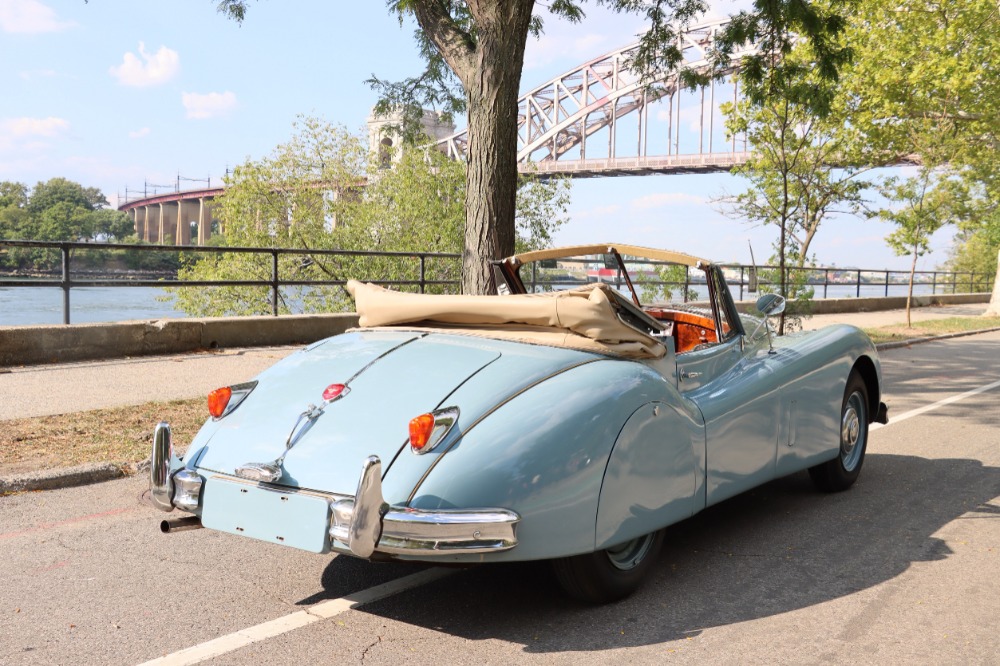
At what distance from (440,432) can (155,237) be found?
6567 cm

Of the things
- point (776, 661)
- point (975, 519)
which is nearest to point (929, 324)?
Answer: point (975, 519)

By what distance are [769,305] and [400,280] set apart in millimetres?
12532

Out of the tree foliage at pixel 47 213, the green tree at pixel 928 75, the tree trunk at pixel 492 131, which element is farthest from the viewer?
the tree foliage at pixel 47 213

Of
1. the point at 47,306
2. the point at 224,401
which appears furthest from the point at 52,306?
the point at 224,401

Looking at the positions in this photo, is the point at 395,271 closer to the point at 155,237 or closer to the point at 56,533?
the point at 56,533

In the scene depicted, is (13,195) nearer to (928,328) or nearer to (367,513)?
(928,328)

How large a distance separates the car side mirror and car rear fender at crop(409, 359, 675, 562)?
1633 mm

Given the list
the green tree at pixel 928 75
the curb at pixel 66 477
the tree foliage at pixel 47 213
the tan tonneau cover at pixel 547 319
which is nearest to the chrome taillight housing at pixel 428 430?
the tan tonneau cover at pixel 547 319

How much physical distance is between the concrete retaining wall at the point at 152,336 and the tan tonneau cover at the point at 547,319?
6620 mm

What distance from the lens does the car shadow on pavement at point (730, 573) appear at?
131 inches

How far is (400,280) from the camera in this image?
16906mm

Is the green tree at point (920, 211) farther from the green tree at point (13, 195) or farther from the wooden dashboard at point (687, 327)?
the green tree at point (13, 195)

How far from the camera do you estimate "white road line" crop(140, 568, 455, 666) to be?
3025 millimetres

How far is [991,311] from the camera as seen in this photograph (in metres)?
25.4
